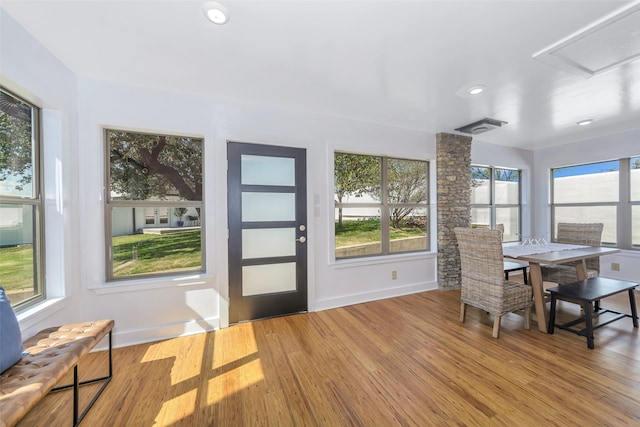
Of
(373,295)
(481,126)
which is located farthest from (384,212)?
(481,126)

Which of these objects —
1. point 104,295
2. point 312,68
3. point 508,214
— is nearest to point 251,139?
point 312,68

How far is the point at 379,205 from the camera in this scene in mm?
3885

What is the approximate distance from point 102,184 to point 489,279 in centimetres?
390

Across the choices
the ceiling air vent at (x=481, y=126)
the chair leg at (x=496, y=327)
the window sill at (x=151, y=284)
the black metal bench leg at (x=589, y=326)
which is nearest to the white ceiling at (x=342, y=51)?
the ceiling air vent at (x=481, y=126)

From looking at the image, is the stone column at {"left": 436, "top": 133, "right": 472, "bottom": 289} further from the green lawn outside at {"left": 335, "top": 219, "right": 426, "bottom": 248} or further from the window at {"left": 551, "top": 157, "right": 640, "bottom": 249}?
the window at {"left": 551, "top": 157, "right": 640, "bottom": 249}

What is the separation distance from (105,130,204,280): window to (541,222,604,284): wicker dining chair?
4.49 m

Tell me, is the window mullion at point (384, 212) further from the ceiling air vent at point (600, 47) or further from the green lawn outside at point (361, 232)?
the ceiling air vent at point (600, 47)

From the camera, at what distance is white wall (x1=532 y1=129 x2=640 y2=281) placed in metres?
4.08

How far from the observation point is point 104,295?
2.41m

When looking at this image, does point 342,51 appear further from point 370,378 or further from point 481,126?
point 481,126

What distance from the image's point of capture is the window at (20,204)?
179 centimetres

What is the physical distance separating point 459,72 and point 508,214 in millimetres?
4184

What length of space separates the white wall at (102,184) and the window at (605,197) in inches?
178

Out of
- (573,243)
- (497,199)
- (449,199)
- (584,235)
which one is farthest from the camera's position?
(497,199)
